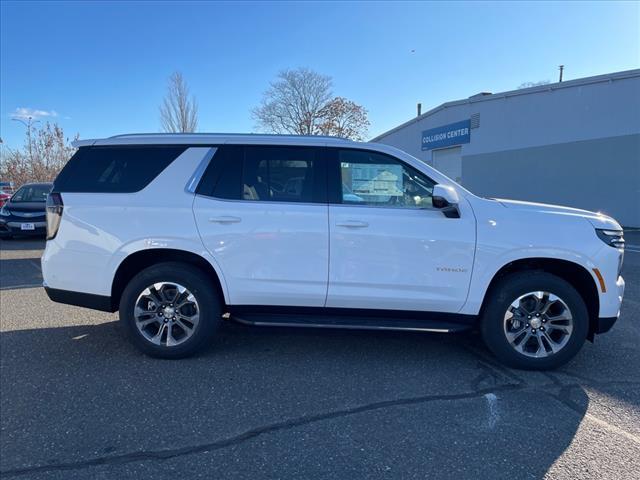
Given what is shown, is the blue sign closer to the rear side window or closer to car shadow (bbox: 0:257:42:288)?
car shadow (bbox: 0:257:42:288)

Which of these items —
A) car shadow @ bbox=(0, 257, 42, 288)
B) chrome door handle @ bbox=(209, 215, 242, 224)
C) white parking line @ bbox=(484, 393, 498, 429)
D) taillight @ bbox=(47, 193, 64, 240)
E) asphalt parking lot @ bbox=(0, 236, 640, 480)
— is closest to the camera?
asphalt parking lot @ bbox=(0, 236, 640, 480)

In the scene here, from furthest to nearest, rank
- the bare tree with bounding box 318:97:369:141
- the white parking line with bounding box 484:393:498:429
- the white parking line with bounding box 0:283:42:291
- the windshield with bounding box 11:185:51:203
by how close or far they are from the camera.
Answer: the bare tree with bounding box 318:97:369:141
the windshield with bounding box 11:185:51:203
the white parking line with bounding box 0:283:42:291
the white parking line with bounding box 484:393:498:429

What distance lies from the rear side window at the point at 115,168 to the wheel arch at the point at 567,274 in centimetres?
299

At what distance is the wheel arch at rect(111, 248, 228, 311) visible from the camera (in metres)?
3.82

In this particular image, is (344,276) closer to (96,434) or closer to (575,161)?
(96,434)

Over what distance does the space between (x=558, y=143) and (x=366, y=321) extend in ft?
53.0

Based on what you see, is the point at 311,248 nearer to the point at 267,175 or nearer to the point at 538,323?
the point at 267,175

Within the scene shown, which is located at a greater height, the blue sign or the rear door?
the blue sign

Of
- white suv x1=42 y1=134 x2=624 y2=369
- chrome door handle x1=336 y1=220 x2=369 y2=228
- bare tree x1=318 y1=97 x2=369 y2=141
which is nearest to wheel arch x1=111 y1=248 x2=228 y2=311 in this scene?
white suv x1=42 y1=134 x2=624 y2=369

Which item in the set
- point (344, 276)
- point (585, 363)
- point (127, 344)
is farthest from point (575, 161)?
point (127, 344)

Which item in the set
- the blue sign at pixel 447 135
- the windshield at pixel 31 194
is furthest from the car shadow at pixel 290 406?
the blue sign at pixel 447 135

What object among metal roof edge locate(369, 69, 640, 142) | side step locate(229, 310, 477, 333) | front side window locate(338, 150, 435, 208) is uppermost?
metal roof edge locate(369, 69, 640, 142)

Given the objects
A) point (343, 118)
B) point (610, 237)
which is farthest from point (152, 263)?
point (343, 118)

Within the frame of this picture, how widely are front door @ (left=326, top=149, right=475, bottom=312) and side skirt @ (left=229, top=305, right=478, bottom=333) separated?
0.29 feet
